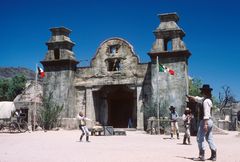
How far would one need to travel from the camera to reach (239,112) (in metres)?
54.3

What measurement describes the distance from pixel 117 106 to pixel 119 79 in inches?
134

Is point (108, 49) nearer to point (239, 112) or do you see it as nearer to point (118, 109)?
point (118, 109)

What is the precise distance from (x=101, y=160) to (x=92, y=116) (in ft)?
67.2

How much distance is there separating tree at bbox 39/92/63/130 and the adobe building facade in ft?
2.23

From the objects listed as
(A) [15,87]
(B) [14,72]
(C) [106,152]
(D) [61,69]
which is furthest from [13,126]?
(B) [14,72]

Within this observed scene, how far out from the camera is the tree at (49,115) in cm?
2761

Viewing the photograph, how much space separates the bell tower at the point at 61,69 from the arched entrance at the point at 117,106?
2445mm

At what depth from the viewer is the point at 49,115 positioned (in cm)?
2761

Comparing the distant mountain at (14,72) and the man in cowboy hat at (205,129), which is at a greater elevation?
the distant mountain at (14,72)

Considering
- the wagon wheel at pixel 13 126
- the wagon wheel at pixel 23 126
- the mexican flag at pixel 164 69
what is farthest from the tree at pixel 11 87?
the mexican flag at pixel 164 69

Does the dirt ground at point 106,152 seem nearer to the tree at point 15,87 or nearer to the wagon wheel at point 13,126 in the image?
the wagon wheel at point 13,126

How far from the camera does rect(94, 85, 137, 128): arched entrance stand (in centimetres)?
2963

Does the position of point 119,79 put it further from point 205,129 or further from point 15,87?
point 15,87

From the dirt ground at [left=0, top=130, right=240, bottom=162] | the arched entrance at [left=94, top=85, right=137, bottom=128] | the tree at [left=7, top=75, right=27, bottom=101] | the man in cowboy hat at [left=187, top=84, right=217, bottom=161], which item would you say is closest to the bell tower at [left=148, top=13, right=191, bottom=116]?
the arched entrance at [left=94, top=85, right=137, bottom=128]
